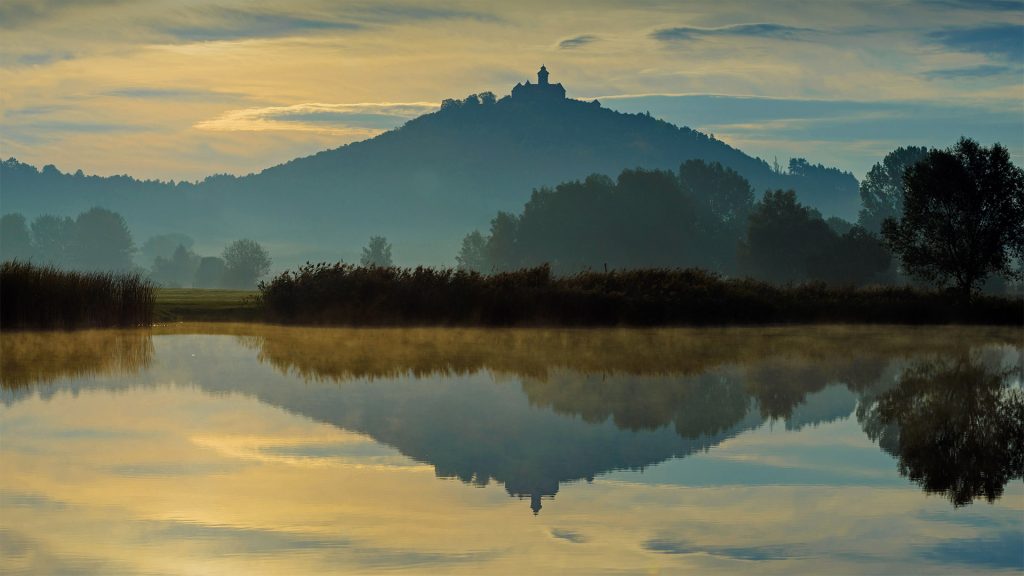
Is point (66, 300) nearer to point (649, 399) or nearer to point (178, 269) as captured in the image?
point (649, 399)

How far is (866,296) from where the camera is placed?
134 feet

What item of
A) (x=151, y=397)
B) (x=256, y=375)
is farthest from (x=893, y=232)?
(x=151, y=397)

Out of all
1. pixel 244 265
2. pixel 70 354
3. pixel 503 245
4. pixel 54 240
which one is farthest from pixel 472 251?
pixel 70 354

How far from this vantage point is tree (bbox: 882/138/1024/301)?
47469mm

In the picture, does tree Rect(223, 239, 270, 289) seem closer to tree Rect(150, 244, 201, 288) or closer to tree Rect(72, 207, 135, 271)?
tree Rect(72, 207, 135, 271)

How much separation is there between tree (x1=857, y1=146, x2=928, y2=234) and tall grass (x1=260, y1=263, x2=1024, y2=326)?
73219 millimetres

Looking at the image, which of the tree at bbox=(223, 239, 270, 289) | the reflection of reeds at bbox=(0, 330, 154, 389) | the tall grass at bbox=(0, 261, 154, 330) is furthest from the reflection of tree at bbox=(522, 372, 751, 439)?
the tree at bbox=(223, 239, 270, 289)

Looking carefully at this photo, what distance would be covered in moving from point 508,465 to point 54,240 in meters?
175

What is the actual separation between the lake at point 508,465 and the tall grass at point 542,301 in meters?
10.2

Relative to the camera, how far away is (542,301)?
117 ft

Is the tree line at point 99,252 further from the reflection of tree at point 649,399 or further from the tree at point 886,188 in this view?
the reflection of tree at point 649,399

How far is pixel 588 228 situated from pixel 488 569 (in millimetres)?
104056

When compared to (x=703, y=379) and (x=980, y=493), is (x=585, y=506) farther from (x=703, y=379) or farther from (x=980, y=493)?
(x=703, y=379)

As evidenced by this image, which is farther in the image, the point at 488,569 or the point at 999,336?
the point at 999,336
